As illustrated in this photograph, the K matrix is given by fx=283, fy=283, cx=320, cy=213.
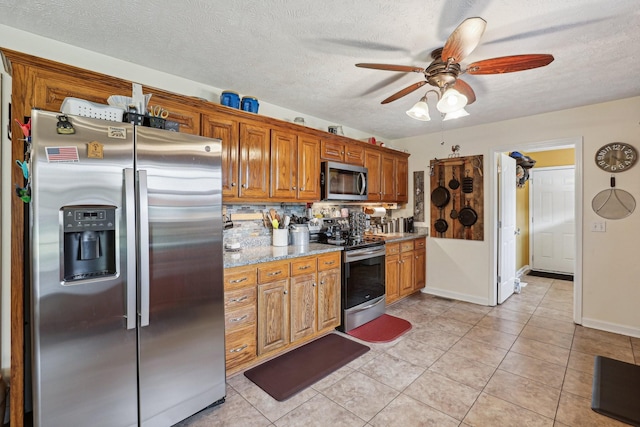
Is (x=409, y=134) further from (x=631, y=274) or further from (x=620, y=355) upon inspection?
(x=620, y=355)

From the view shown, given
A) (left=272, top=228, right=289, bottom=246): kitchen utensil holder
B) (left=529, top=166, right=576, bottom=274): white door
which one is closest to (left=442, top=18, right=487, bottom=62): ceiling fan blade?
(left=272, top=228, right=289, bottom=246): kitchen utensil holder

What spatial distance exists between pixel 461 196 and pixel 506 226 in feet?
2.68

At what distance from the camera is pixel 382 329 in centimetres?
320

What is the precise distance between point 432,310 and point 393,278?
2.16 feet

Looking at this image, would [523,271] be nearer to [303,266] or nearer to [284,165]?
[303,266]

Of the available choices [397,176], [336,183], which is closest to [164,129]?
[336,183]

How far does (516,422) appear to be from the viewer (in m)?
1.83

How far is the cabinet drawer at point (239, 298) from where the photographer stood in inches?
85.8

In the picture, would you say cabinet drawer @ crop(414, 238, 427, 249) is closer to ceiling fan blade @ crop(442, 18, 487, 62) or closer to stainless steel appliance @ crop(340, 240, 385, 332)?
stainless steel appliance @ crop(340, 240, 385, 332)

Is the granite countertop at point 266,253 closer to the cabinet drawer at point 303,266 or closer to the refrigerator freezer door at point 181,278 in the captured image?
the cabinet drawer at point 303,266

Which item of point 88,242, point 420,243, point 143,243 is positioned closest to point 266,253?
point 143,243

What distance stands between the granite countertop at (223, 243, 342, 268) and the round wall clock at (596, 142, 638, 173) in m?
3.10

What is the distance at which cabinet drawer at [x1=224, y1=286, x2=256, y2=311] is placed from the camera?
2180mm

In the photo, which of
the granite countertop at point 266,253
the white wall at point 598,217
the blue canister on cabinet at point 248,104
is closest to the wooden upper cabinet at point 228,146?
the blue canister on cabinet at point 248,104
